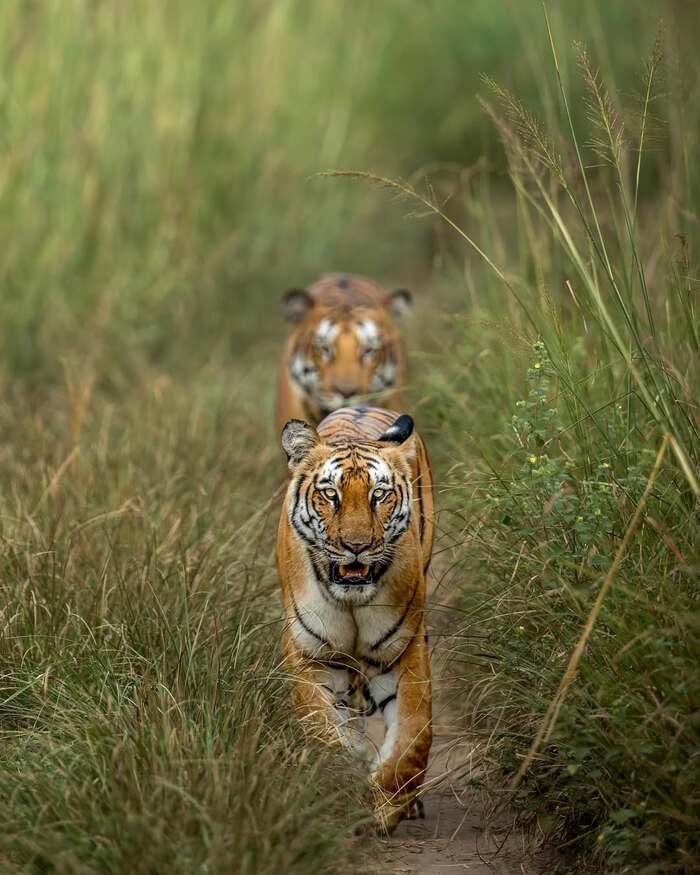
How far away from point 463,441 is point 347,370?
54.4 inches

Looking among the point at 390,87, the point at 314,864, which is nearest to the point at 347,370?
the point at 314,864

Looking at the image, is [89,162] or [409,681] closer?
[409,681]

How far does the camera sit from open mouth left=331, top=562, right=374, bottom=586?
3852 mm

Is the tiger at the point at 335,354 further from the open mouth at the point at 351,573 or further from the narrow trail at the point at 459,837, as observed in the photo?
the open mouth at the point at 351,573

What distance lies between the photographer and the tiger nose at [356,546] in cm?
380

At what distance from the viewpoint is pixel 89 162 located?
7.89m

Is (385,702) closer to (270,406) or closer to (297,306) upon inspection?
(297,306)

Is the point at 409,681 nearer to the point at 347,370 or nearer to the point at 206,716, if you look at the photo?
the point at 206,716

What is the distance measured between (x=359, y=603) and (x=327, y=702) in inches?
9.9

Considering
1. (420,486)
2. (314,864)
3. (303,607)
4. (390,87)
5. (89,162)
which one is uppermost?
(390,87)

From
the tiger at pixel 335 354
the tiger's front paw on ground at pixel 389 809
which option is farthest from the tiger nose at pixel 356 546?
the tiger at pixel 335 354

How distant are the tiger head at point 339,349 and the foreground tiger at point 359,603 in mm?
2488

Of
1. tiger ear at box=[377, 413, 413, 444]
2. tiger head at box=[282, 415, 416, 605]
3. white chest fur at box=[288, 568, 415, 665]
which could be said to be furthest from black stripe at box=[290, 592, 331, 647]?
tiger ear at box=[377, 413, 413, 444]

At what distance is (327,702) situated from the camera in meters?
3.89
